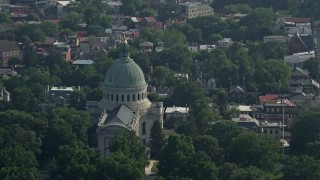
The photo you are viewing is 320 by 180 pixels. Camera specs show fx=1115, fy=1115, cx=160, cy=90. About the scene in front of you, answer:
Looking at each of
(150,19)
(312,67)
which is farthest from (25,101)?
(150,19)

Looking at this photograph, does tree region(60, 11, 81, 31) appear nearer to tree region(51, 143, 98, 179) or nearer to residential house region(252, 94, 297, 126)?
residential house region(252, 94, 297, 126)

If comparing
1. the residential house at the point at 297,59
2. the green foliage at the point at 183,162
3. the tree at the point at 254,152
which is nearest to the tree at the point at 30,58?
the residential house at the point at 297,59

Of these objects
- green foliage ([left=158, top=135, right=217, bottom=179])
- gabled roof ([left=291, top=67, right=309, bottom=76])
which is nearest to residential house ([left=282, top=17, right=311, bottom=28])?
gabled roof ([left=291, top=67, right=309, bottom=76])

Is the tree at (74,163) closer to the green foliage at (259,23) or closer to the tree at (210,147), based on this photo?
the tree at (210,147)

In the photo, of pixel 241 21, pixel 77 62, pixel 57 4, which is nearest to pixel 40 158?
pixel 77 62

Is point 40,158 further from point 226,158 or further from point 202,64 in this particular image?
point 202,64

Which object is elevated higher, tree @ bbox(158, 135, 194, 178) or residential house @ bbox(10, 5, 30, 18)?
tree @ bbox(158, 135, 194, 178)
